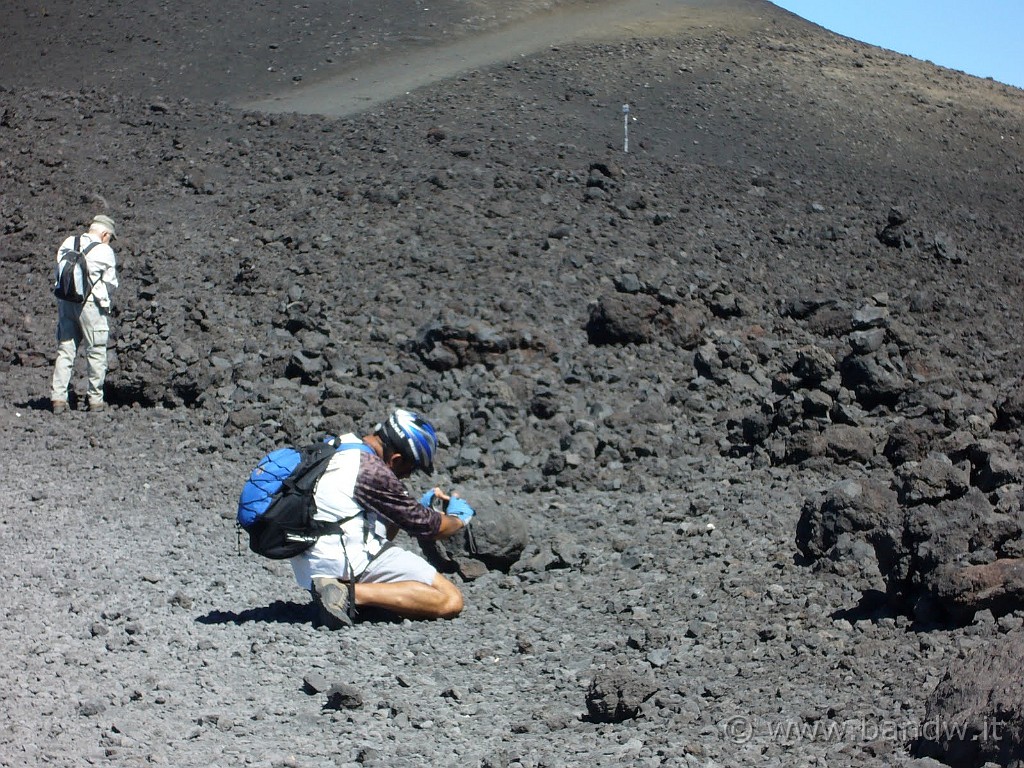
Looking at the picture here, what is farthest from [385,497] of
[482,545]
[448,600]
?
[482,545]

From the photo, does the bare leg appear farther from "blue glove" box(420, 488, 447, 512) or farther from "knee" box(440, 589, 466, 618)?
"blue glove" box(420, 488, 447, 512)

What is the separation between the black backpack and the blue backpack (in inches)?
173

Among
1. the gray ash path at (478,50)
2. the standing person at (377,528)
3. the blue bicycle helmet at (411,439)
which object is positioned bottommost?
the standing person at (377,528)

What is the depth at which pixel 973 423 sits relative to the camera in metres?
8.26

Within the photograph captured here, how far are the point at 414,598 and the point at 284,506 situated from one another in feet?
2.68

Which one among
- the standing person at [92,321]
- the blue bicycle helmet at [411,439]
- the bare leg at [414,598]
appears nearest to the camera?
the blue bicycle helmet at [411,439]

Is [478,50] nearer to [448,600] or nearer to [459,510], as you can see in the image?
[459,510]

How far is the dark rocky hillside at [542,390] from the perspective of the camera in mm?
4914

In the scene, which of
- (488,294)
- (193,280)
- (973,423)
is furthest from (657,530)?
(193,280)

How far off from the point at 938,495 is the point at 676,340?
3923 mm

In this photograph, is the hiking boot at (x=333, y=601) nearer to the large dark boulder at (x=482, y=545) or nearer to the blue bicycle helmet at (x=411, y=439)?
the blue bicycle helmet at (x=411, y=439)

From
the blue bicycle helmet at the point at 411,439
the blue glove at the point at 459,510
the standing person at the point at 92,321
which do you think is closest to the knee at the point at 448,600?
the blue glove at the point at 459,510

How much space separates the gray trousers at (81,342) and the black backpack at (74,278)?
0.14m

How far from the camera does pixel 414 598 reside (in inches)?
236
